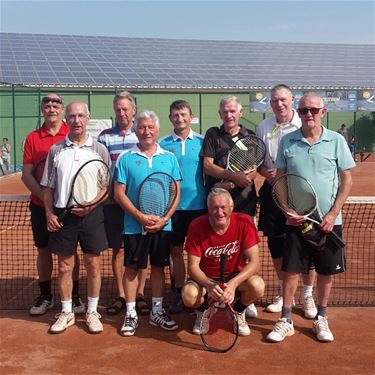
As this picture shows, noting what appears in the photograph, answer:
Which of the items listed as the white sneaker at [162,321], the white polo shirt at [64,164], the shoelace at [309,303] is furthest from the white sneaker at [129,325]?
the shoelace at [309,303]

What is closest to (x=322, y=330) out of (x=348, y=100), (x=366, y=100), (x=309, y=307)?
(x=309, y=307)

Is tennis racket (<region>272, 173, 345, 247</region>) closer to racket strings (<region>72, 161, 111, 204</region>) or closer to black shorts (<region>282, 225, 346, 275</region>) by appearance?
black shorts (<region>282, 225, 346, 275</region>)

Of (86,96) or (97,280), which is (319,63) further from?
(97,280)

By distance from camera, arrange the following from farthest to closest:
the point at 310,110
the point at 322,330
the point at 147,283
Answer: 1. the point at 147,283
2. the point at 322,330
3. the point at 310,110

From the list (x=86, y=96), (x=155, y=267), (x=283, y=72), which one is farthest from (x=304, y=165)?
(x=283, y=72)

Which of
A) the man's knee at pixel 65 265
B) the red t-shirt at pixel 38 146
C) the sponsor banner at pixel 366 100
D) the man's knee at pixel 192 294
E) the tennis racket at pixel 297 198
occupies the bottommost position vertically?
the man's knee at pixel 192 294

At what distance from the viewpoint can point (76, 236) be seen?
4.28m

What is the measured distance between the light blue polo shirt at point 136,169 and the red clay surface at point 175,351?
0.92m

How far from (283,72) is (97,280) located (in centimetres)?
2877

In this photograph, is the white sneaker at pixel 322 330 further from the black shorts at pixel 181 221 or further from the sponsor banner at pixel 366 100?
the sponsor banner at pixel 366 100

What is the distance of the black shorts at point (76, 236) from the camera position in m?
4.25

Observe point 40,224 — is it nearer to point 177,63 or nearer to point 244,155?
point 244,155

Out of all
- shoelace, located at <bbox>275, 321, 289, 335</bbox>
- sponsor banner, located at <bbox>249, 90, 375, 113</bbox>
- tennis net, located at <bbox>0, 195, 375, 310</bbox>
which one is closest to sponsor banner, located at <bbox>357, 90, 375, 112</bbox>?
sponsor banner, located at <bbox>249, 90, 375, 113</bbox>

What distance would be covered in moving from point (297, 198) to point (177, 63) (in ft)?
91.2
